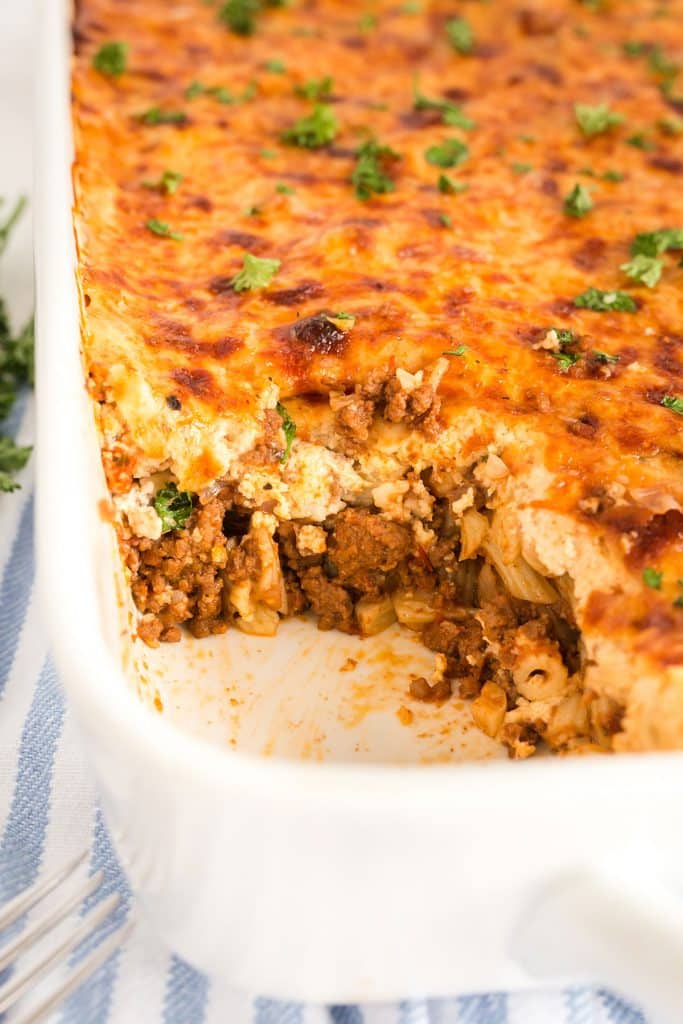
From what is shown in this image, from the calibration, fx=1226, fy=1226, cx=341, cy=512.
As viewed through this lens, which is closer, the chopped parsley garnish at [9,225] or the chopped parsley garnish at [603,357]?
the chopped parsley garnish at [603,357]

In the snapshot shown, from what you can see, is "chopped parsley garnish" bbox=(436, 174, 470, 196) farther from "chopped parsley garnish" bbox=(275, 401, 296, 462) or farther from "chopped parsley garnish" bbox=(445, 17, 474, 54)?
"chopped parsley garnish" bbox=(445, 17, 474, 54)

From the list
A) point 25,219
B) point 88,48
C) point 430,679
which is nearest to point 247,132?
point 88,48

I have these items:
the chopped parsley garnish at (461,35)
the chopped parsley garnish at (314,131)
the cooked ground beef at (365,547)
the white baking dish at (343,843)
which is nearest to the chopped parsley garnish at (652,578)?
the white baking dish at (343,843)

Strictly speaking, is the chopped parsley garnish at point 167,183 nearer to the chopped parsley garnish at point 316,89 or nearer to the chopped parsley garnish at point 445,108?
the chopped parsley garnish at point 316,89

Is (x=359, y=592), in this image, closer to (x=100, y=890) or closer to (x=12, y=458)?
(x=100, y=890)

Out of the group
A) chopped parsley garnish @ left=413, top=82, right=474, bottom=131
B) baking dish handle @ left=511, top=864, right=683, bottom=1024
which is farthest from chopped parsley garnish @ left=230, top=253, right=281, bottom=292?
baking dish handle @ left=511, top=864, right=683, bottom=1024

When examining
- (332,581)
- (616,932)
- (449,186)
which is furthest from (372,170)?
(616,932)

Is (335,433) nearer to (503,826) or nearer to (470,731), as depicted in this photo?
(470,731)
